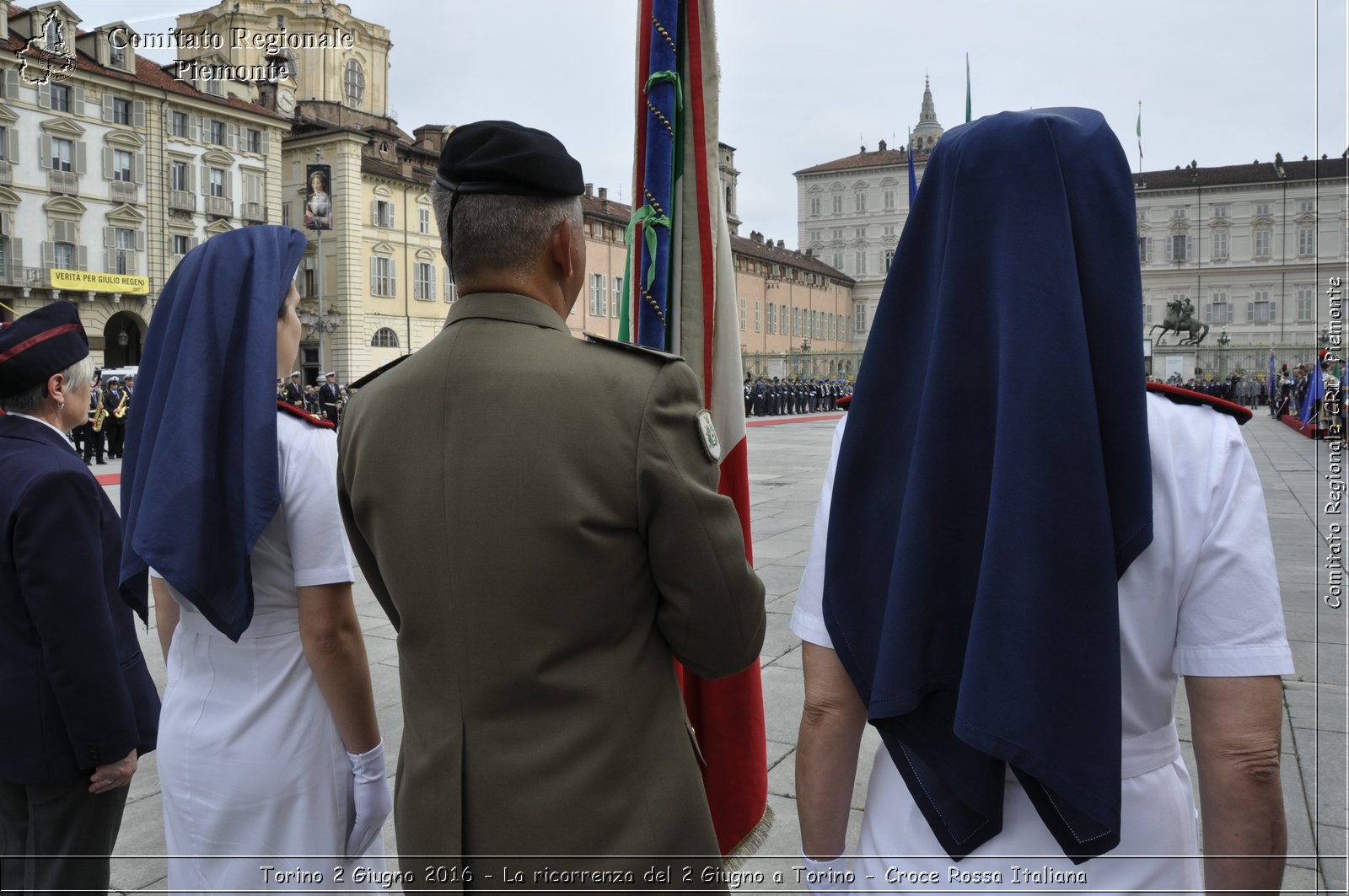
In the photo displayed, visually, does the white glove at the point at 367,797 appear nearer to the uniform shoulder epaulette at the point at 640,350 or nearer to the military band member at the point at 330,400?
the uniform shoulder epaulette at the point at 640,350

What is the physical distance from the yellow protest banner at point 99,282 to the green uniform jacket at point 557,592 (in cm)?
3890

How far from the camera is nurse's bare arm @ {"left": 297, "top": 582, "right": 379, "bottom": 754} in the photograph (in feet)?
6.24

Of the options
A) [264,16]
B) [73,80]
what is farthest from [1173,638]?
[264,16]

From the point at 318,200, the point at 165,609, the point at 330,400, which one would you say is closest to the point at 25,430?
the point at 165,609

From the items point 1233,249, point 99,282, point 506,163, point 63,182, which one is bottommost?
point 506,163

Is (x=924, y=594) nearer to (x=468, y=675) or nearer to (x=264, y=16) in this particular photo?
(x=468, y=675)

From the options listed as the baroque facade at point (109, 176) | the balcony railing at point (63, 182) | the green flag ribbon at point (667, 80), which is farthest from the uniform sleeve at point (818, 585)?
the balcony railing at point (63, 182)

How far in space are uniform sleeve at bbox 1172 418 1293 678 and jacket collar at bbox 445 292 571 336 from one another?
0.90 metres

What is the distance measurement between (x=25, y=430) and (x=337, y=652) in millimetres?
1033

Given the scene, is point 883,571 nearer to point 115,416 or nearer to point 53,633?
point 53,633

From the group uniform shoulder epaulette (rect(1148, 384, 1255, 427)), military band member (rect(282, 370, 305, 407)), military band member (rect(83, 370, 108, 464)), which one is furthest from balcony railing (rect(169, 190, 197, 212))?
uniform shoulder epaulette (rect(1148, 384, 1255, 427))

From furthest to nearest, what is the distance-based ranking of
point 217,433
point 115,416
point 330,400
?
point 330,400, point 115,416, point 217,433

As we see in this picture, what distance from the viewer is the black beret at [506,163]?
4.78ft

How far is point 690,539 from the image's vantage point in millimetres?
1335
